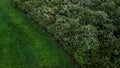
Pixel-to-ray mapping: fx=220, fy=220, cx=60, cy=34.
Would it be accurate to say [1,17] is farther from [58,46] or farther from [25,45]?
[58,46]

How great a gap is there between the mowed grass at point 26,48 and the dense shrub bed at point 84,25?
108 centimetres

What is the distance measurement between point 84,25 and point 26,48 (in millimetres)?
7146

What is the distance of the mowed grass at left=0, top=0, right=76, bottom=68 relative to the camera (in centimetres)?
2214

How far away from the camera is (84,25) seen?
1004 inches

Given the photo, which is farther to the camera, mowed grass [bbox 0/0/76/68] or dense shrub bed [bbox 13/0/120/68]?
mowed grass [bbox 0/0/76/68]

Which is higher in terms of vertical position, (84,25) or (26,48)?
(84,25)

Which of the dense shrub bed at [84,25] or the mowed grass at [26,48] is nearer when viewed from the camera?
the dense shrub bed at [84,25]

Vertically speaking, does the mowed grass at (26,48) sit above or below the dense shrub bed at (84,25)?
below

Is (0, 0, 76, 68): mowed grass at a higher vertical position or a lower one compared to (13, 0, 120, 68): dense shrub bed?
lower

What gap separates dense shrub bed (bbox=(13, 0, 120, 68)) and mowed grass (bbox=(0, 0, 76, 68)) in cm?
108

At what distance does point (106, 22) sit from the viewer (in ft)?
83.1

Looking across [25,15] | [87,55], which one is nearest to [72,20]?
[87,55]

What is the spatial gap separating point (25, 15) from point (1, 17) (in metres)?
3.40

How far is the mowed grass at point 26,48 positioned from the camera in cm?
2214
